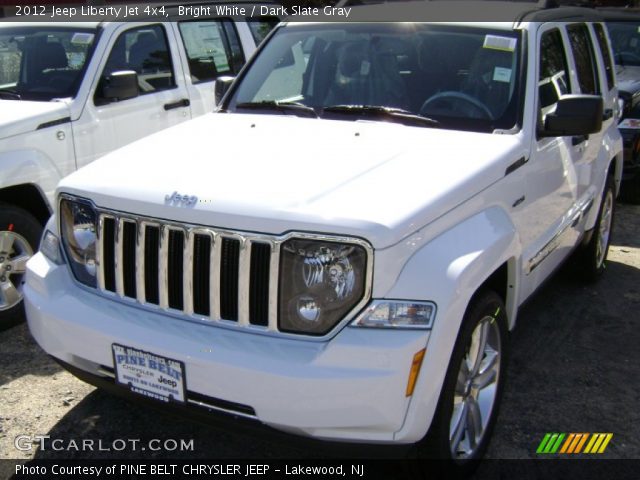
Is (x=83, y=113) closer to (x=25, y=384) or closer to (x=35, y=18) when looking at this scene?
(x=35, y=18)

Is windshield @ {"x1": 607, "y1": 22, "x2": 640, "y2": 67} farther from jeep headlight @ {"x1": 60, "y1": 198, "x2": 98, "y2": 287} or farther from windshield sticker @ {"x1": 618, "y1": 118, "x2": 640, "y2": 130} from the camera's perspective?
jeep headlight @ {"x1": 60, "y1": 198, "x2": 98, "y2": 287}

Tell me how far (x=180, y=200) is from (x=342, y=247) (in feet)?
2.22

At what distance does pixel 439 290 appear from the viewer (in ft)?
8.61

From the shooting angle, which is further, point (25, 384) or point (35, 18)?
point (35, 18)

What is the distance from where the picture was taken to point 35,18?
19.0 ft

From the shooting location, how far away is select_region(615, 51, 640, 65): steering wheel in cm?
893

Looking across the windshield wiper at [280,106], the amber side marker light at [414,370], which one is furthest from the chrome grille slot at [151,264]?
the windshield wiper at [280,106]

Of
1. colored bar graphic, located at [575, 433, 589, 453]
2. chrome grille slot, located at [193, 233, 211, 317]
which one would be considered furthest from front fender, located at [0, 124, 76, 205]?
colored bar graphic, located at [575, 433, 589, 453]

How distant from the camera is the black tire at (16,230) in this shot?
4.58 metres

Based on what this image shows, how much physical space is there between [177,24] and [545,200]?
3.51 m

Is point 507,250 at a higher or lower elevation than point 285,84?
lower

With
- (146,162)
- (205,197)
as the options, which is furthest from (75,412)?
(205,197)

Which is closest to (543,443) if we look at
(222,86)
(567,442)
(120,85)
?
(567,442)

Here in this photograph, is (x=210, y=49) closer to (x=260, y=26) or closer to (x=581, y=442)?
(x=260, y=26)
